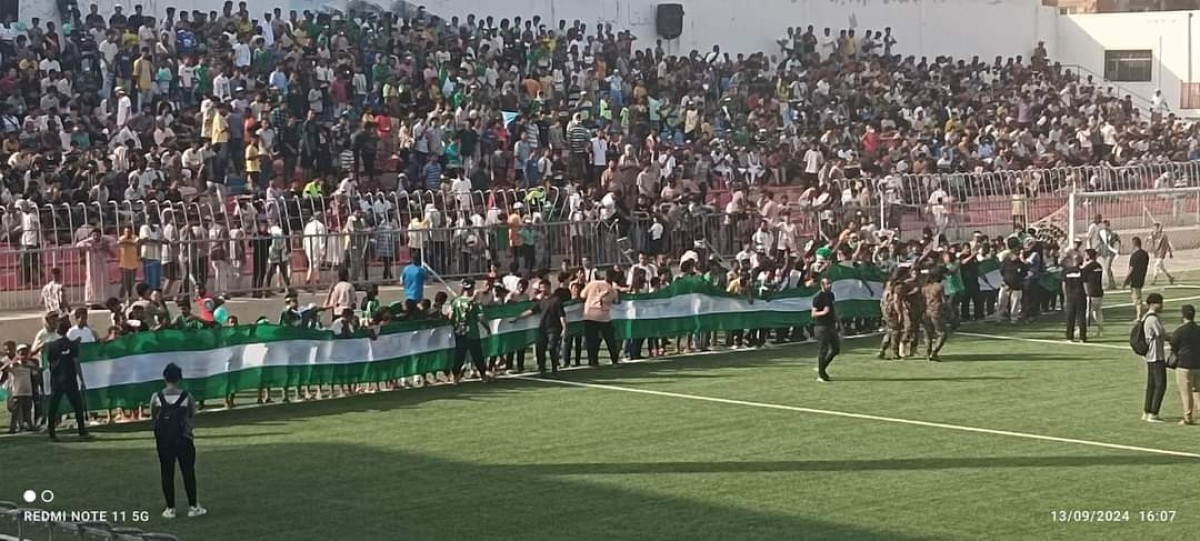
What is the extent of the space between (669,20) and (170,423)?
3406 cm

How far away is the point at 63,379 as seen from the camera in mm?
21188

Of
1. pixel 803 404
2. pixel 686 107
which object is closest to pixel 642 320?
pixel 803 404

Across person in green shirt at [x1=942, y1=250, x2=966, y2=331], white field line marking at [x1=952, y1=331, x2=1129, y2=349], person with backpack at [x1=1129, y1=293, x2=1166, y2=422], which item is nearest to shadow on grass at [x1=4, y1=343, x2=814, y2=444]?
white field line marking at [x1=952, y1=331, x2=1129, y2=349]

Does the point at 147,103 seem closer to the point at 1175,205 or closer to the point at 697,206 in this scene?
the point at 697,206

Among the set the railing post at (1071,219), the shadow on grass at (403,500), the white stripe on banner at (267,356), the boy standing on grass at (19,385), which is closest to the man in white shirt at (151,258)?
the white stripe on banner at (267,356)

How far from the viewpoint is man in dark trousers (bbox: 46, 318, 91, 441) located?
69.5 ft

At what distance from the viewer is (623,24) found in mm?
48188

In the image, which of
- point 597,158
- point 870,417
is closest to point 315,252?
point 597,158

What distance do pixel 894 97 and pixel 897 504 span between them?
33.9m

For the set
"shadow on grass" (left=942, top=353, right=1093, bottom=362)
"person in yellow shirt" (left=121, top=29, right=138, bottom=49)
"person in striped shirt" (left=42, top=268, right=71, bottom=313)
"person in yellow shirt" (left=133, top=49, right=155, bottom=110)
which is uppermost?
"person in yellow shirt" (left=121, top=29, right=138, bottom=49)

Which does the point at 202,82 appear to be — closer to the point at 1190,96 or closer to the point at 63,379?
the point at 63,379

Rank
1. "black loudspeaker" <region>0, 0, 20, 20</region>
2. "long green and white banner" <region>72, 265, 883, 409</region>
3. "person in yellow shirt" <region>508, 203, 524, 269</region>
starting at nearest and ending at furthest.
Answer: "long green and white banner" <region>72, 265, 883, 409</region>
"person in yellow shirt" <region>508, 203, 524, 269</region>
"black loudspeaker" <region>0, 0, 20, 20</region>

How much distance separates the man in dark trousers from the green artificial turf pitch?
40cm

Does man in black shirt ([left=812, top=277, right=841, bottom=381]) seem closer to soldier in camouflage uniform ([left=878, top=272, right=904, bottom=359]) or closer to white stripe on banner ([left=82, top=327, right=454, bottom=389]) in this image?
soldier in camouflage uniform ([left=878, top=272, right=904, bottom=359])
